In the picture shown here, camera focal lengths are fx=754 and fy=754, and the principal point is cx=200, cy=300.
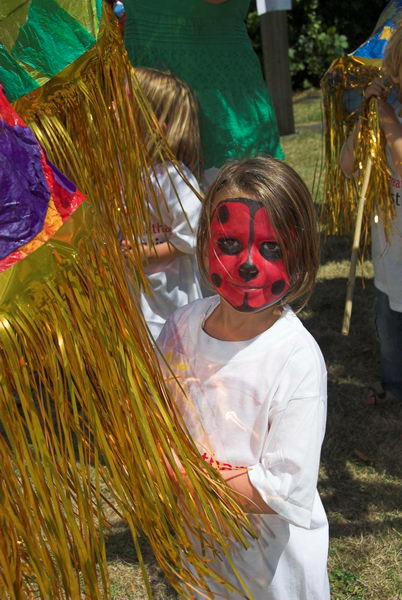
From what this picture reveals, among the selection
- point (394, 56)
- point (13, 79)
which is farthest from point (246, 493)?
point (394, 56)

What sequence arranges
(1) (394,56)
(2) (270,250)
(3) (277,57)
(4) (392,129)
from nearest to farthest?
(2) (270,250) → (1) (394,56) → (4) (392,129) → (3) (277,57)

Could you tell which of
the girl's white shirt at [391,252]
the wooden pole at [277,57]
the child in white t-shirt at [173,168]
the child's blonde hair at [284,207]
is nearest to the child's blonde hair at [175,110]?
the child in white t-shirt at [173,168]

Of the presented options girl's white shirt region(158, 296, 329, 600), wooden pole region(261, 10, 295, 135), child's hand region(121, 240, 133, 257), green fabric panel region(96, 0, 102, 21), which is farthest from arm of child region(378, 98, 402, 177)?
wooden pole region(261, 10, 295, 135)

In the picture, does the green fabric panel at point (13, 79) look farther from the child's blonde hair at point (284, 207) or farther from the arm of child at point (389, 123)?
the arm of child at point (389, 123)

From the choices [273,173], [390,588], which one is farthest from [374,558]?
[273,173]

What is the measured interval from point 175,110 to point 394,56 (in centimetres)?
67

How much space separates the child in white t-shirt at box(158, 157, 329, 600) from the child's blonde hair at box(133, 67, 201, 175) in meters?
0.91

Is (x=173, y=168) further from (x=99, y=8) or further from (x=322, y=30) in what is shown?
(x=322, y=30)

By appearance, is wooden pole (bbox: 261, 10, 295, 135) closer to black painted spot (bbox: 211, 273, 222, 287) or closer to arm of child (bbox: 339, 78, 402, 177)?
arm of child (bbox: 339, 78, 402, 177)

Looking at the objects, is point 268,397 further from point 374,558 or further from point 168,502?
point 374,558

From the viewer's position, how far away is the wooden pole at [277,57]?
763 centimetres

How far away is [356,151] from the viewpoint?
8.56 feet

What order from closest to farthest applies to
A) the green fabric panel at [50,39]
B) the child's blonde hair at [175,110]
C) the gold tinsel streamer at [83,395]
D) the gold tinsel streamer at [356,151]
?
the gold tinsel streamer at [83,395], the green fabric panel at [50,39], the child's blonde hair at [175,110], the gold tinsel streamer at [356,151]

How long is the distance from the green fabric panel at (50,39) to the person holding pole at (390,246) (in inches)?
54.0
